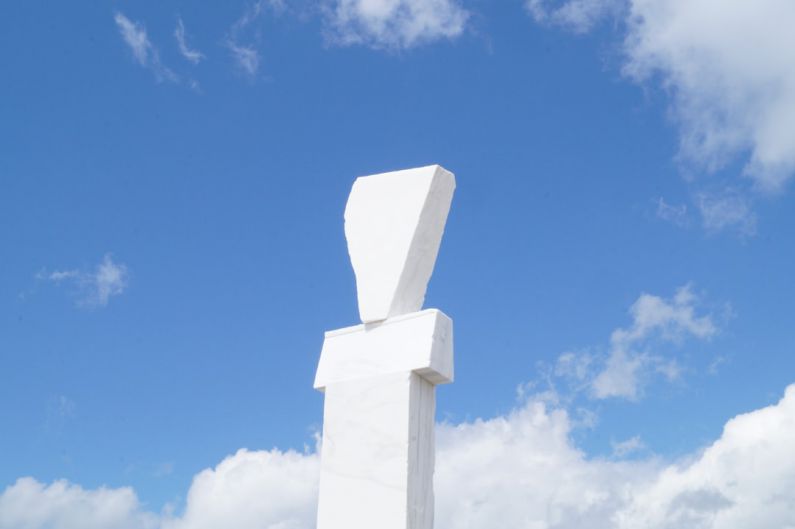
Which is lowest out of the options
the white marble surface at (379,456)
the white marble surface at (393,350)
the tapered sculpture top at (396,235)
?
the white marble surface at (379,456)

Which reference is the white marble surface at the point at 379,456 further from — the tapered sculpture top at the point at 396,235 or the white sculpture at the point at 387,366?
the tapered sculpture top at the point at 396,235

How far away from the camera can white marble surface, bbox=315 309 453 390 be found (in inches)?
271

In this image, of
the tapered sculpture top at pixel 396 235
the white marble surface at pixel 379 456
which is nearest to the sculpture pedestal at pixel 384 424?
the white marble surface at pixel 379 456

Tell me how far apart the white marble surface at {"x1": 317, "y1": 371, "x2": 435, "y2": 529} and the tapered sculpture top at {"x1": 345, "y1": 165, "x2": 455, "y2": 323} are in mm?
691

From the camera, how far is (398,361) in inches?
274

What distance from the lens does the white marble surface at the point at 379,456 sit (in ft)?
21.6

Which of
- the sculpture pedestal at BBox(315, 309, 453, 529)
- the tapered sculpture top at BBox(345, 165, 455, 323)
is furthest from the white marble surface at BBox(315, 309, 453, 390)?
the tapered sculpture top at BBox(345, 165, 455, 323)

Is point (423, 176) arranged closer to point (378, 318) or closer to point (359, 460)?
point (378, 318)

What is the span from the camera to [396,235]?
24.7ft

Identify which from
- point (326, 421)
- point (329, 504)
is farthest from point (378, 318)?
point (329, 504)

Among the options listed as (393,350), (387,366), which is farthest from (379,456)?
(393,350)

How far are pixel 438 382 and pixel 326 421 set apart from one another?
95cm

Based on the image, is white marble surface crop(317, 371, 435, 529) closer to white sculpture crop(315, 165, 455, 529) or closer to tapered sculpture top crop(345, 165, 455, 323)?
white sculpture crop(315, 165, 455, 529)

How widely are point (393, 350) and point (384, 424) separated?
59cm
